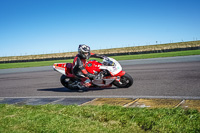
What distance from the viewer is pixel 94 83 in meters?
7.98

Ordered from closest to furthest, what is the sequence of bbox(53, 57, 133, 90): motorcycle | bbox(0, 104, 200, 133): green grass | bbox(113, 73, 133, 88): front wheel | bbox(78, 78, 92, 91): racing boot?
bbox(0, 104, 200, 133): green grass < bbox(53, 57, 133, 90): motorcycle < bbox(113, 73, 133, 88): front wheel < bbox(78, 78, 92, 91): racing boot

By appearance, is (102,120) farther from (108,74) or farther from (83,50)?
(83,50)

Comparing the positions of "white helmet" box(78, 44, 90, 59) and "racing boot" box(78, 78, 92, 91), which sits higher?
"white helmet" box(78, 44, 90, 59)

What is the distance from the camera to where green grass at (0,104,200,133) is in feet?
11.6

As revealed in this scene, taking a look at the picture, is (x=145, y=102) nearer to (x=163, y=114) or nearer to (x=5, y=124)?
(x=163, y=114)

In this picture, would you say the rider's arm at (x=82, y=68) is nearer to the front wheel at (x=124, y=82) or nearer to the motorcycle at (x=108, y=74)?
the motorcycle at (x=108, y=74)

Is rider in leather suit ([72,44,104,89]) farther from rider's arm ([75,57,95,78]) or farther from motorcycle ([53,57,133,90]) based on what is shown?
motorcycle ([53,57,133,90])

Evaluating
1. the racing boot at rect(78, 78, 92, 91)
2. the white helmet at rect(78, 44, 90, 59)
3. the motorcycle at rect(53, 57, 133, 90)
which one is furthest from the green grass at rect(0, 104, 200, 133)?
the white helmet at rect(78, 44, 90, 59)

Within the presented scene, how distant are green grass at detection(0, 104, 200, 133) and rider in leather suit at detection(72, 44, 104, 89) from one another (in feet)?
9.49

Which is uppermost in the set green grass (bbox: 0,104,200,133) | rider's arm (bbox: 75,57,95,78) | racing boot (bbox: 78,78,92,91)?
rider's arm (bbox: 75,57,95,78)

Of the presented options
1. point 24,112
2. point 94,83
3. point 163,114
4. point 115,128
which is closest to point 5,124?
point 24,112

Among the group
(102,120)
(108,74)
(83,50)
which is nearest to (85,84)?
(108,74)

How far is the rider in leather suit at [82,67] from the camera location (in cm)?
778

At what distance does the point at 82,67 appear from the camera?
7754 mm
